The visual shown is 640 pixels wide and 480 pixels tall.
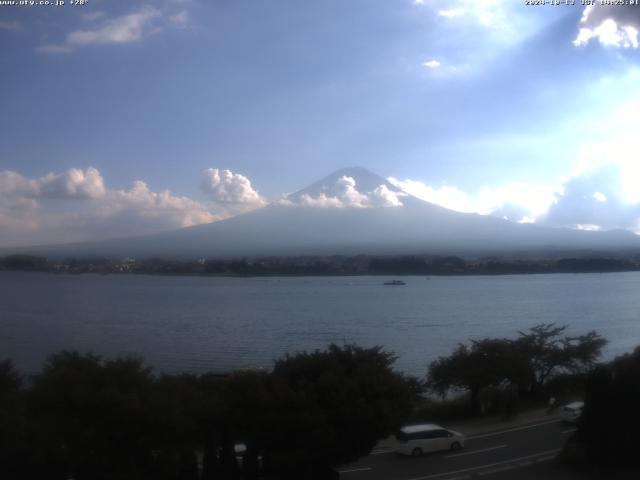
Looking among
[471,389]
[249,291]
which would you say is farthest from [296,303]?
[471,389]

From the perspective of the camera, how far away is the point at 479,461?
27.2 feet

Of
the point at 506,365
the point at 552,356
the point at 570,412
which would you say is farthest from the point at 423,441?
the point at 552,356

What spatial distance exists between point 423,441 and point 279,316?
20.2 metres

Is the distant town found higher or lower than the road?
higher

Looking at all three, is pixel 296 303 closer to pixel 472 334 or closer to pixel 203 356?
pixel 472 334

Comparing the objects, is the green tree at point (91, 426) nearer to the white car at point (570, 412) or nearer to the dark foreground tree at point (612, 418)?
the dark foreground tree at point (612, 418)

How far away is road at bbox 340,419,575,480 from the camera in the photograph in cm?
768

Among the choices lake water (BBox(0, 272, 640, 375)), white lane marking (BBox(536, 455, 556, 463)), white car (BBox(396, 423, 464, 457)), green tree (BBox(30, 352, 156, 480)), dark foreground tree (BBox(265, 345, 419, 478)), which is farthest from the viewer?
lake water (BBox(0, 272, 640, 375))

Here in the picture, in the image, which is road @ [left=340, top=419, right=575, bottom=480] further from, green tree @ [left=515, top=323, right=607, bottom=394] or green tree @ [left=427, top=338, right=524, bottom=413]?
green tree @ [left=515, top=323, right=607, bottom=394]

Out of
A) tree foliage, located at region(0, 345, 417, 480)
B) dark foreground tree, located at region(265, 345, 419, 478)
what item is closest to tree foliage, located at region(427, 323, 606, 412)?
tree foliage, located at region(0, 345, 417, 480)

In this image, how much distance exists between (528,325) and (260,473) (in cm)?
2061

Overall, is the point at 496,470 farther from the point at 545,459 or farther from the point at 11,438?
the point at 11,438

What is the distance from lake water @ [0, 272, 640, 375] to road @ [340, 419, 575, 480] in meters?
7.11

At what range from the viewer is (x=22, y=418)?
19.3 feet
